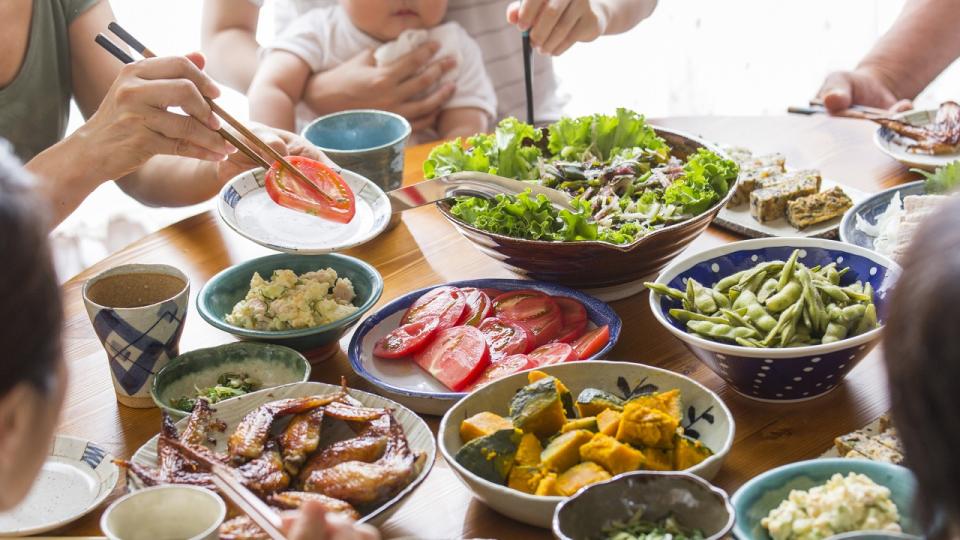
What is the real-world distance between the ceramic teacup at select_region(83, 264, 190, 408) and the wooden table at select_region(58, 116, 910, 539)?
0.06 m

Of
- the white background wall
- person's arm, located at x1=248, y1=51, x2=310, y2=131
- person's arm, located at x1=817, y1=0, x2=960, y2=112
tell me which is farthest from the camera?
the white background wall

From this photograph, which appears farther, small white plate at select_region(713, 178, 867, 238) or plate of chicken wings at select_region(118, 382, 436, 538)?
small white plate at select_region(713, 178, 867, 238)

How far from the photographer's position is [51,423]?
0.96m

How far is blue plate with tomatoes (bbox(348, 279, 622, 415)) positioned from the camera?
160 cm

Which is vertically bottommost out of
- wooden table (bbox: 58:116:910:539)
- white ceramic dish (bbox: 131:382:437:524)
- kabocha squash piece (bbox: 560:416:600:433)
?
wooden table (bbox: 58:116:910:539)

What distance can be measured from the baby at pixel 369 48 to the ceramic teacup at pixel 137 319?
49.2 inches

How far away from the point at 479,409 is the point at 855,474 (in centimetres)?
50

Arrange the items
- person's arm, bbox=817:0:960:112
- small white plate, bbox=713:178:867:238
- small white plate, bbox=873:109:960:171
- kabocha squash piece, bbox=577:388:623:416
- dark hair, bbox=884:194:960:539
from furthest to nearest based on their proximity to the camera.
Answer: person's arm, bbox=817:0:960:112 → small white plate, bbox=873:109:960:171 → small white plate, bbox=713:178:867:238 → kabocha squash piece, bbox=577:388:623:416 → dark hair, bbox=884:194:960:539

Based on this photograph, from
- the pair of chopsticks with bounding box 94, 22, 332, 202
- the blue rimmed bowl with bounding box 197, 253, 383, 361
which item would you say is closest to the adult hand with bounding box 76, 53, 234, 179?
the pair of chopsticks with bounding box 94, 22, 332, 202

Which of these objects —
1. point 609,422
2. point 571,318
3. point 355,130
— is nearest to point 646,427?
point 609,422

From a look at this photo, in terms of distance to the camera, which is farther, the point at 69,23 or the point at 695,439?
the point at 69,23

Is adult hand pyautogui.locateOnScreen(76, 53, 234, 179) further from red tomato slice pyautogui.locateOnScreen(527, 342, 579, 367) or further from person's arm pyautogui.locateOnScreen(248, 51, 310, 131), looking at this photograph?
person's arm pyautogui.locateOnScreen(248, 51, 310, 131)

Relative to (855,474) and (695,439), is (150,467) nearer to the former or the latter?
(695,439)

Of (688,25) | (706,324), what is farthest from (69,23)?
(688,25)
